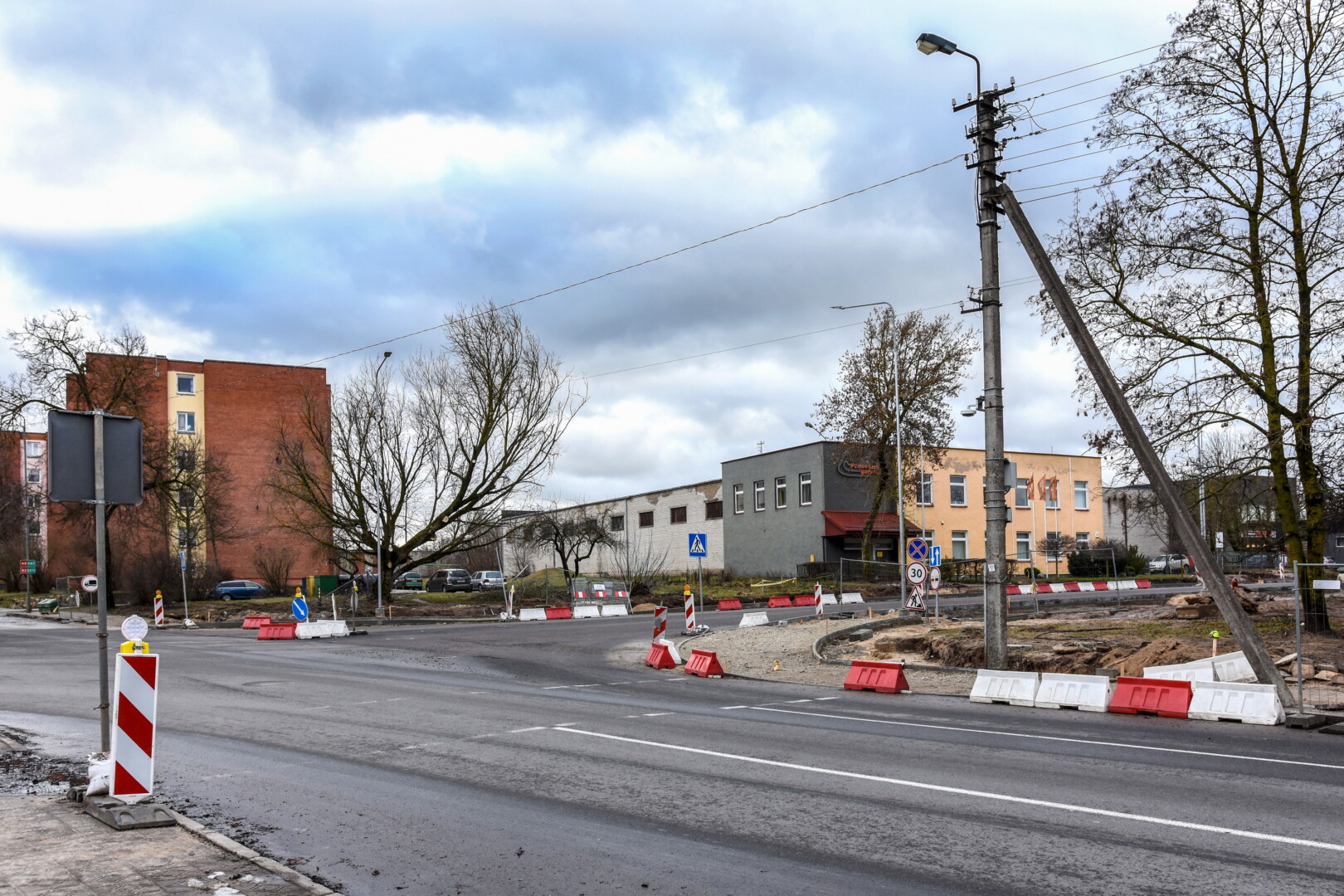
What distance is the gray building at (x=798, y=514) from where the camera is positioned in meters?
59.6

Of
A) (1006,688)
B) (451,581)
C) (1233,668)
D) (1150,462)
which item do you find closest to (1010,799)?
(1006,688)

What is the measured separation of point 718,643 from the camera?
25.6m

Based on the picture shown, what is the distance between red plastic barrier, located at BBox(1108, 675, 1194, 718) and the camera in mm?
13516

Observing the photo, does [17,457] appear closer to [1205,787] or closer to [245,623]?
[245,623]

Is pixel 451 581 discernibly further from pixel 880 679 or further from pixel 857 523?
pixel 880 679

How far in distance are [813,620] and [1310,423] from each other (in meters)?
14.6

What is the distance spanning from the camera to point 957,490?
65.8m

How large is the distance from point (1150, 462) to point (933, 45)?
7446 millimetres

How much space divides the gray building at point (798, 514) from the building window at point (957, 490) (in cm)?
553

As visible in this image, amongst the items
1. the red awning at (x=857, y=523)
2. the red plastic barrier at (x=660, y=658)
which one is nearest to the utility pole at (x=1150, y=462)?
the red plastic barrier at (x=660, y=658)

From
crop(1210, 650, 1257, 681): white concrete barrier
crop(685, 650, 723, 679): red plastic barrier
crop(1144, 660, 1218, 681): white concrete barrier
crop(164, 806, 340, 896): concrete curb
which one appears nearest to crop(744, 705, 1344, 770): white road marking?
crop(1144, 660, 1218, 681): white concrete barrier

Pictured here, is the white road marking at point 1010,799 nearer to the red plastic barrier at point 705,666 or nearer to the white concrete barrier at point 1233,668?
the red plastic barrier at point 705,666

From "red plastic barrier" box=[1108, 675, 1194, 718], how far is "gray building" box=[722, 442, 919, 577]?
140ft

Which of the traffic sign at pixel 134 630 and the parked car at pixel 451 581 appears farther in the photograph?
the parked car at pixel 451 581
